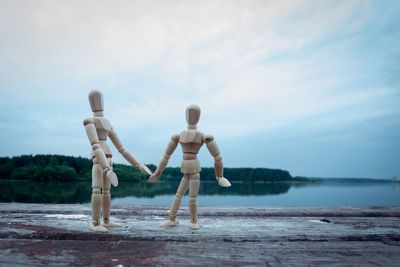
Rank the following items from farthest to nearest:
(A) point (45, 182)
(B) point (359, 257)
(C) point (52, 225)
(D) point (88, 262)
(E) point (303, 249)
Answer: (A) point (45, 182)
(C) point (52, 225)
(E) point (303, 249)
(B) point (359, 257)
(D) point (88, 262)

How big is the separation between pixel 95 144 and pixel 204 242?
2330 mm

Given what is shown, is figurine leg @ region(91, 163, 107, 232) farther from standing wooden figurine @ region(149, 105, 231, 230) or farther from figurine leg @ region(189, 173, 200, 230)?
figurine leg @ region(189, 173, 200, 230)

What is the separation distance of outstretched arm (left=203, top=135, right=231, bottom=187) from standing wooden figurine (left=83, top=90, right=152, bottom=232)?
113 cm

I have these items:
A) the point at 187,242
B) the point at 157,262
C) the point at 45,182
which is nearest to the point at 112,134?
the point at 187,242

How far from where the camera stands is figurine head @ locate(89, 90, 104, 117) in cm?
Result: 514

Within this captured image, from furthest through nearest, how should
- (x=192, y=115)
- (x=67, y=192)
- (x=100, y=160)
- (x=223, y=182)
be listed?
(x=67, y=192) → (x=223, y=182) → (x=192, y=115) → (x=100, y=160)

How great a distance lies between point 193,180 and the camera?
532cm

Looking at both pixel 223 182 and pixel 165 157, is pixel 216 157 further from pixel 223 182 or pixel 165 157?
pixel 165 157

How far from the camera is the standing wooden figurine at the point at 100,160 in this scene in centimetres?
473

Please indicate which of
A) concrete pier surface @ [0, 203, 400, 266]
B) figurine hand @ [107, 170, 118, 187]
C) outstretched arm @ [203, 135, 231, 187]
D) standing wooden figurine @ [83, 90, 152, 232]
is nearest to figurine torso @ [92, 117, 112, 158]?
standing wooden figurine @ [83, 90, 152, 232]

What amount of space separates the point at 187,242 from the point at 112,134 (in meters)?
2.55

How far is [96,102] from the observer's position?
5.18 metres

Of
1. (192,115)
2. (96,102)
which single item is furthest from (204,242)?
(96,102)

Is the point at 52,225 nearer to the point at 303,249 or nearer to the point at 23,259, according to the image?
the point at 23,259
